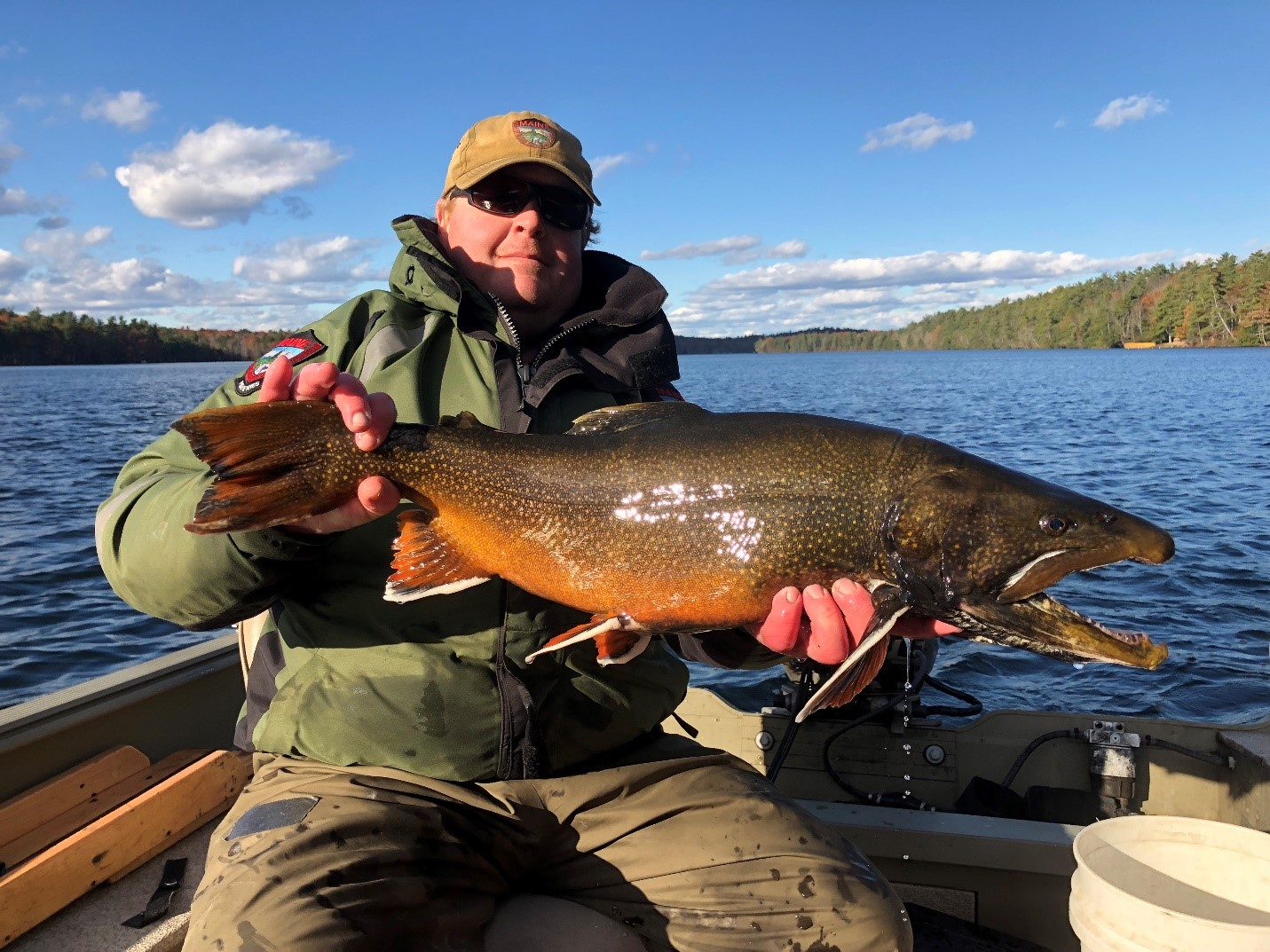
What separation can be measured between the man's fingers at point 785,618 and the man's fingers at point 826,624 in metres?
0.04

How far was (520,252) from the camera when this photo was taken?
4.11 metres

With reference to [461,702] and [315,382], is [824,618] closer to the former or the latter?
[461,702]

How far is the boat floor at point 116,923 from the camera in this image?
3656mm

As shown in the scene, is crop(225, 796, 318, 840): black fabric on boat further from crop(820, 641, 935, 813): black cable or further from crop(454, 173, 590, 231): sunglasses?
crop(820, 641, 935, 813): black cable

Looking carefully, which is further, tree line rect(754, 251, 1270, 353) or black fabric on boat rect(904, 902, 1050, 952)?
tree line rect(754, 251, 1270, 353)

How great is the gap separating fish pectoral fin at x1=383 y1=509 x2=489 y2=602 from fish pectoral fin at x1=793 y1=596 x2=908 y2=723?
127 cm

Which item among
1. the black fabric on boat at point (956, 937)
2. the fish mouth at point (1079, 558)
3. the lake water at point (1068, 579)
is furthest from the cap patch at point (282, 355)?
the lake water at point (1068, 579)

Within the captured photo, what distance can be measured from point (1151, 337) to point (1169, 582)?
150 m

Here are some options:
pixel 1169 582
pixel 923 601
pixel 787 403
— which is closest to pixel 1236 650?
pixel 1169 582

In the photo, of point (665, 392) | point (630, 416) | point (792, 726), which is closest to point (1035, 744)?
point (792, 726)

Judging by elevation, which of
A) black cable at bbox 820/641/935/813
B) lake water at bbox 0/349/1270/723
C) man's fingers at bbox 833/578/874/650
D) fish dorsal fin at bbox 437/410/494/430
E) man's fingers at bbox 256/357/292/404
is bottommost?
lake water at bbox 0/349/1270/723

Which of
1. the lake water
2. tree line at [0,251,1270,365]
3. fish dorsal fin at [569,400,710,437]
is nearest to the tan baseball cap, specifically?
fish dorsal fin at [569,400,710,437]

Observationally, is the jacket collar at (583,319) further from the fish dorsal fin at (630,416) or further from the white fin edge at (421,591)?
the white fin edge at (421,591)

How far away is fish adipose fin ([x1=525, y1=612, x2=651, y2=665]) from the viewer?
3.06m
